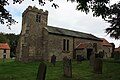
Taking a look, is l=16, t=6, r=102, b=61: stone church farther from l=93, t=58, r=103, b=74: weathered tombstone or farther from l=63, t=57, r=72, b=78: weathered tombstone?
l=63, t=57, r=72, b=78: weathered tombstone

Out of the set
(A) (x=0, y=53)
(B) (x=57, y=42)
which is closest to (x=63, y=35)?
(B) (x=57, y=42)

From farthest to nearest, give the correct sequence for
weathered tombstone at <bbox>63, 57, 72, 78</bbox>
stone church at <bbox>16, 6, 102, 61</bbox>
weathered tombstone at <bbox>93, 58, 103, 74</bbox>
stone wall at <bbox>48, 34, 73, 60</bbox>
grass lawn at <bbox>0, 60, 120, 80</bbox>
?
stone wall at <bbox>48, 34, 73, 60</bbox>
stone church at <bbox>16, 6, 102, 61</bbox>
weathered tombstone at <bbox>93, 58, 103, 74</bbox>
weathered tombstone at <bbox>63, 57, 72, 78</bbox>
grass lawn at <bbox>0, 60, 120, 80</bbox>

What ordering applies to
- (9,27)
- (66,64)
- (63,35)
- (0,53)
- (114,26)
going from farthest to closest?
(0,53) < (63,35) < (114,26) < (66,64) < (9,27)

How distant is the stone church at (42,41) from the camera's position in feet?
134

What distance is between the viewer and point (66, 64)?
56.6 ft

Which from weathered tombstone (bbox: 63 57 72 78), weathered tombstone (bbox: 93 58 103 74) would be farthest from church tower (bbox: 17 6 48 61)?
weathered tombstone (bbox: 93 58 103 74)

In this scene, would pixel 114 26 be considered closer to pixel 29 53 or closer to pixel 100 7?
pixel 29 53

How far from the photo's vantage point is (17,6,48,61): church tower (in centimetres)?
4066

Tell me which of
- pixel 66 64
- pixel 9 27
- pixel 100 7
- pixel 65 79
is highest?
pixel 100 7

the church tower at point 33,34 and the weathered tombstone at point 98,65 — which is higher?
the church tower at point 33,34

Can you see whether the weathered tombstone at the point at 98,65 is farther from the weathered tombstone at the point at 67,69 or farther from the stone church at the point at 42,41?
the stone church at the point at 42,41

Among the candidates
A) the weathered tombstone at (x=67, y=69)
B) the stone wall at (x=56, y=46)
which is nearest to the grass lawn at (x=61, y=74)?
the weathered tombstone at (x=67, y=69)

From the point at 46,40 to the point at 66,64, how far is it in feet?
80.6

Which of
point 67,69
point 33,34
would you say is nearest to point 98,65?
point 67,69
